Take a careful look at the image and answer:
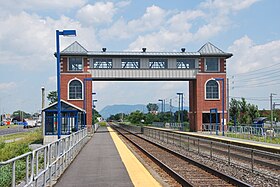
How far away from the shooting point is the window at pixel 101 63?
64625 millimetres

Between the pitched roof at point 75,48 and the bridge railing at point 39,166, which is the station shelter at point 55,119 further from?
the bridge railing at point 39,166

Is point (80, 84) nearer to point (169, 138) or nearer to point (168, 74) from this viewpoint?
point (168, 74)

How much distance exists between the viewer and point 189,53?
2584 inches

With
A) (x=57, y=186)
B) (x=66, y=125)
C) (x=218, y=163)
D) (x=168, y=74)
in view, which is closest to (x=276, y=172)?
(x=218, y=163)

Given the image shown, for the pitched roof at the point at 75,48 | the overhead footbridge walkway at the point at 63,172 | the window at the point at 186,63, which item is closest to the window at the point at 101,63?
the pitched roof at the point at 75,48

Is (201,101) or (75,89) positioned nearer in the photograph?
(75,89)

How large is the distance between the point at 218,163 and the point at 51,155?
9.13 meters

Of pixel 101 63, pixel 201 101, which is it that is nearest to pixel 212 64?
pixel 201 101

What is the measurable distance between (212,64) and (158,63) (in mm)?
8304

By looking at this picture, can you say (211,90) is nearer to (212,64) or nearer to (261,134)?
(212,64)

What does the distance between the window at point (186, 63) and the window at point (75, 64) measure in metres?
14.6

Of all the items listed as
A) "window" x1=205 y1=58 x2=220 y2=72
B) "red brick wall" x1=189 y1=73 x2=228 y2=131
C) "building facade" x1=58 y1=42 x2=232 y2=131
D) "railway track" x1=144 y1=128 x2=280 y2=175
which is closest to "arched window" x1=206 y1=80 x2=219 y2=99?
"building facade" x1=58 y1=42 x2=232 y2=131

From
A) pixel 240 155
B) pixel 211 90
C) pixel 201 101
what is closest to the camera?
pixel 240 155

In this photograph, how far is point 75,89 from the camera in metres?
64.7
